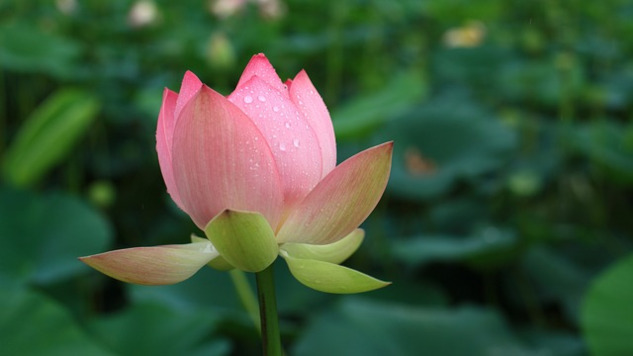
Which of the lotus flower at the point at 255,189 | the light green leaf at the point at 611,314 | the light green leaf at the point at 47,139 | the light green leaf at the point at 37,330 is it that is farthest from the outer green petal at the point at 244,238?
the light green leaf at the point at 47,139

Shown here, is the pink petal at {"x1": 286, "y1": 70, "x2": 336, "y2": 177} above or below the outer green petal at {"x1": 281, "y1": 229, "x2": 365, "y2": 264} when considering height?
above

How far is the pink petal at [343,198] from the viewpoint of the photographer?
0.30 metres

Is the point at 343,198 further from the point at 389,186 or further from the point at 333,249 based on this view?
the point at 389,186

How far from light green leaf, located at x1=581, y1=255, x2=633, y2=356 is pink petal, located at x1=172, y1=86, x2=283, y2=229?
493 mm

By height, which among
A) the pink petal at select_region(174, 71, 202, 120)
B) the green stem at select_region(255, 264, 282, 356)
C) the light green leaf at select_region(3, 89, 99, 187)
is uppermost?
the light green leaf at select_region(3, 89, 99, 187)

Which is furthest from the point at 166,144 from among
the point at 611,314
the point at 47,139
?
the point at 47,139

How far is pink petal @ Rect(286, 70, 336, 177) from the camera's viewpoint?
1.10ft

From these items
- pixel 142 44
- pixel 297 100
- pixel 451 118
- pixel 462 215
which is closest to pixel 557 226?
pixel 462 215

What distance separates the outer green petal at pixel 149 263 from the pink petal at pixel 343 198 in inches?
1.8

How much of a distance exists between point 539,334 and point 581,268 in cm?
25

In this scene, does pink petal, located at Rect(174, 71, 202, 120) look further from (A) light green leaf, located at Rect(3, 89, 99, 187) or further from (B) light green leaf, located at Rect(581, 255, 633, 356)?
(A) light green leaf, located at Rect(3, 89, 99, 187)

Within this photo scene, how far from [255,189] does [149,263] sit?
0.05m

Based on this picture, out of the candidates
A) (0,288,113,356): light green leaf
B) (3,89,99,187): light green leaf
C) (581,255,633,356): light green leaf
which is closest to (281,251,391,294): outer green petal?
(0,288,113,356): light green leaf

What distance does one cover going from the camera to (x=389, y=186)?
4.46 feet
